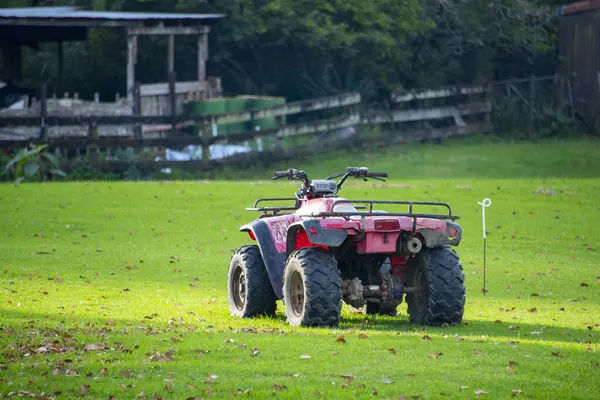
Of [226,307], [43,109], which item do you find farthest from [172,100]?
[226,307]

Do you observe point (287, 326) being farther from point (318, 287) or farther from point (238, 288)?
point (238, 288)

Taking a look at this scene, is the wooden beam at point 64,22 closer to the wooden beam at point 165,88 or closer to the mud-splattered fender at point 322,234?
the wooden beam at point 165,88

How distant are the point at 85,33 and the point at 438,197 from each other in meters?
13.6

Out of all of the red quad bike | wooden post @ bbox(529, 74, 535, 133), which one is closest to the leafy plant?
wooden post @ bbox(529, 74, 535, 133)

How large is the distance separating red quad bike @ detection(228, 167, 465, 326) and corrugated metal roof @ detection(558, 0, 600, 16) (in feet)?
77.7

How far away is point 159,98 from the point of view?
107 ft

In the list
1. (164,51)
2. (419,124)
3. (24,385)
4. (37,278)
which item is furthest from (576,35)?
(24,385)

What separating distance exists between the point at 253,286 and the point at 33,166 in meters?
16.0

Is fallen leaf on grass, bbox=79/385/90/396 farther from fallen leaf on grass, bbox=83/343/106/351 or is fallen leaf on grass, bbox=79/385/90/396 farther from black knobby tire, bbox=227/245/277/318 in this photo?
black knobby tire, bbox=227/245/277/318

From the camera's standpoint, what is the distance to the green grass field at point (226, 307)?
8.70 metres

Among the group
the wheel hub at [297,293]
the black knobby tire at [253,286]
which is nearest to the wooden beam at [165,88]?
the black knobby tire at [253,286]

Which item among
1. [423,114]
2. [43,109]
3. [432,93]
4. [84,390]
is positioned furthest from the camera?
[432,93]

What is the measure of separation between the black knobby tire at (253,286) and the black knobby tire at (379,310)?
3.67ft

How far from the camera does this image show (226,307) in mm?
13484
